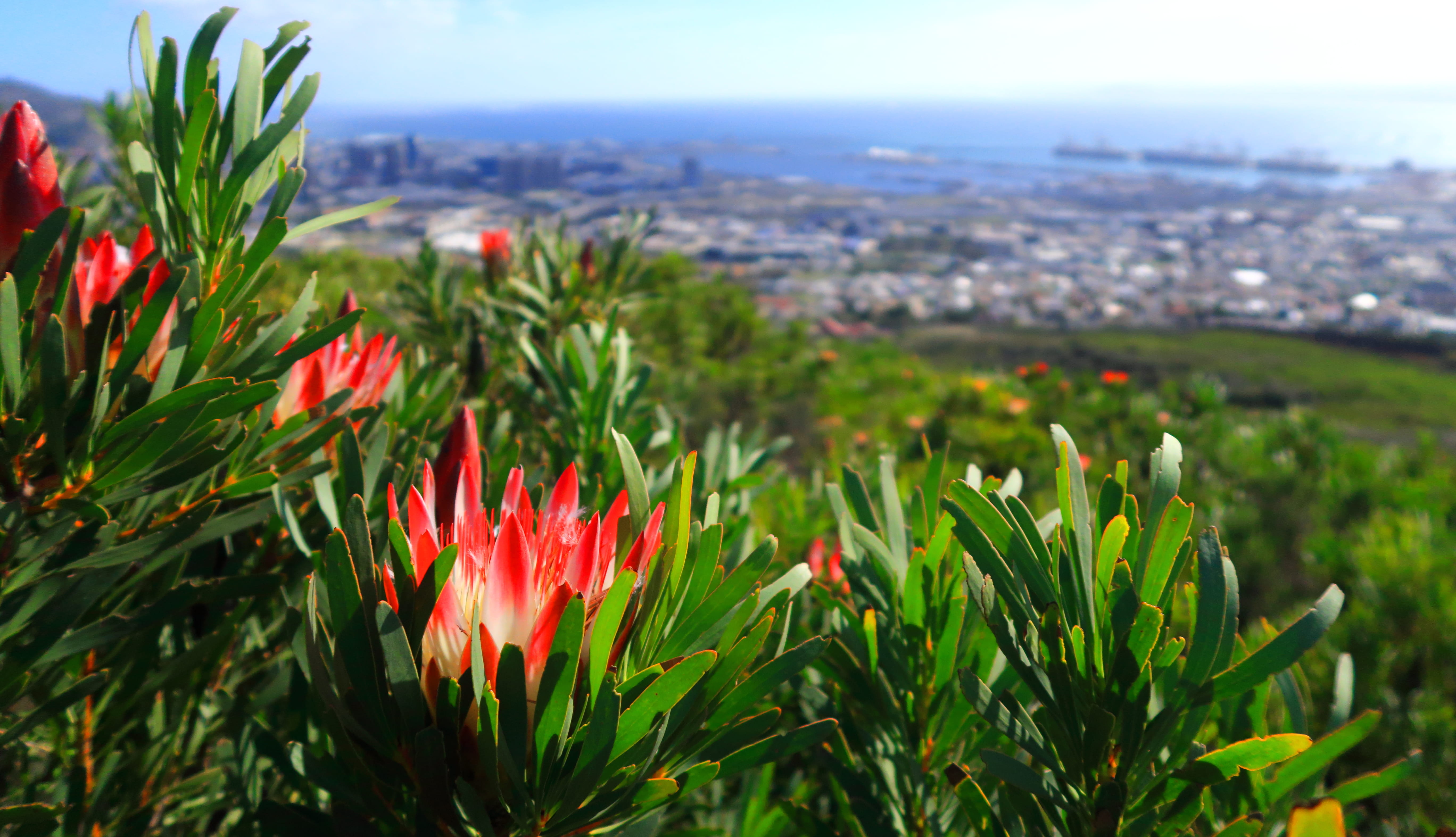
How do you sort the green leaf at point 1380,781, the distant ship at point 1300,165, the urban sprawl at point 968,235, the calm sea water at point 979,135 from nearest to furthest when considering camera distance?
the green leaf at point 1380,781 → the urban sprawl at point 968,235 → the calm sea water at point 979,135 → the distant ship at point 1300,165

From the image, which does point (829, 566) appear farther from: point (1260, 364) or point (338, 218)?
point (1260, 364)

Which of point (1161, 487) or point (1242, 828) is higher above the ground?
point (1161, 487)

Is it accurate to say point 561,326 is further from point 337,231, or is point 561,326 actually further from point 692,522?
point 337,231

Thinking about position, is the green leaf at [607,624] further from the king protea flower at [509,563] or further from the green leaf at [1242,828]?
the green leaf at [1242,828]

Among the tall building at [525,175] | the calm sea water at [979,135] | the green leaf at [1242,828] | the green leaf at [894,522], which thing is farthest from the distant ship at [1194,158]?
the green leaf at [1242,828]

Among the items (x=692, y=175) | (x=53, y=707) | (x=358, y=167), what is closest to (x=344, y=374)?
(x=53, y=707)

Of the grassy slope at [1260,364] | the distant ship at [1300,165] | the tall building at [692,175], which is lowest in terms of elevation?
the grassy slope at [1260,364]

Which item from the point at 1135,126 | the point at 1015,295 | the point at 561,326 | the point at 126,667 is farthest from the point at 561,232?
the point at 1135,126
